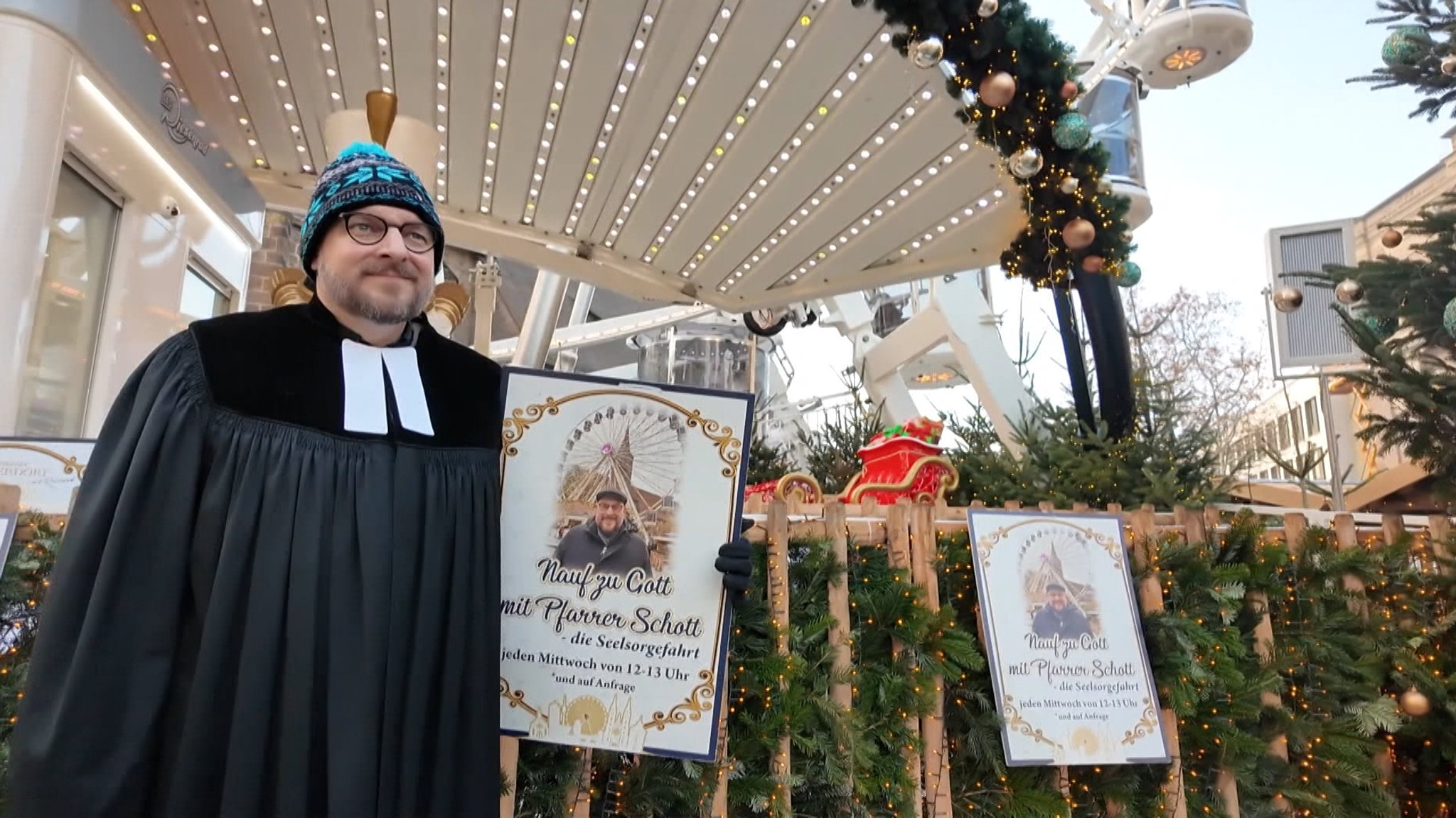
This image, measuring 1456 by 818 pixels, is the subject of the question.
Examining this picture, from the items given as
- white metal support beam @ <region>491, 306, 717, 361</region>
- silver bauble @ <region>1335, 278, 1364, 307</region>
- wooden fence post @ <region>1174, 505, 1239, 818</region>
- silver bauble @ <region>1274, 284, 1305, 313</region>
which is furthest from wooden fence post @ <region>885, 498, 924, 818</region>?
white metal support beam @ <region>491, 306, 717, 361</region>

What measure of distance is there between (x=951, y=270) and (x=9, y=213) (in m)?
5.50

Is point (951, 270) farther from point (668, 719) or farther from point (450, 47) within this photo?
point (668, 719)

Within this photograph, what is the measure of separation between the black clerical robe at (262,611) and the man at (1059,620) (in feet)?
6.50

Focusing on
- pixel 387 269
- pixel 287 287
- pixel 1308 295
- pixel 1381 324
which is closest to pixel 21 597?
pixel 287 287

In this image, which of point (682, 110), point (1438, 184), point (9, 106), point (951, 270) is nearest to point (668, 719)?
point (9, 106)

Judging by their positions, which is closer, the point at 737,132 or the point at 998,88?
the point at 998,88

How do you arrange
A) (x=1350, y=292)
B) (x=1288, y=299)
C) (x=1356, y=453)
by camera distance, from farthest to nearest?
(x=1356, y=453)
(x=1288, y=299)
(x=1350, y=292)

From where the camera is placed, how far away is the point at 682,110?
16.8 ft

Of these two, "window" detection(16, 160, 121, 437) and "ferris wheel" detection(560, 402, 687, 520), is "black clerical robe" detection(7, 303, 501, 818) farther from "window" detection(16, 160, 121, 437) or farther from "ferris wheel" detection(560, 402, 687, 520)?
"window" detection(16, 160, 121, 437)

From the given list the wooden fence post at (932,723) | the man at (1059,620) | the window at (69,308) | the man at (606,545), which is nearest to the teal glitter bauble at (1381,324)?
the man at (1059,620)

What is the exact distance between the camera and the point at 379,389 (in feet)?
6.01

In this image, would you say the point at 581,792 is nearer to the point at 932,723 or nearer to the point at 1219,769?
the point at 932,723

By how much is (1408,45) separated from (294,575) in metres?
5.60

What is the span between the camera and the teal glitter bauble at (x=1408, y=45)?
436 centimetres
